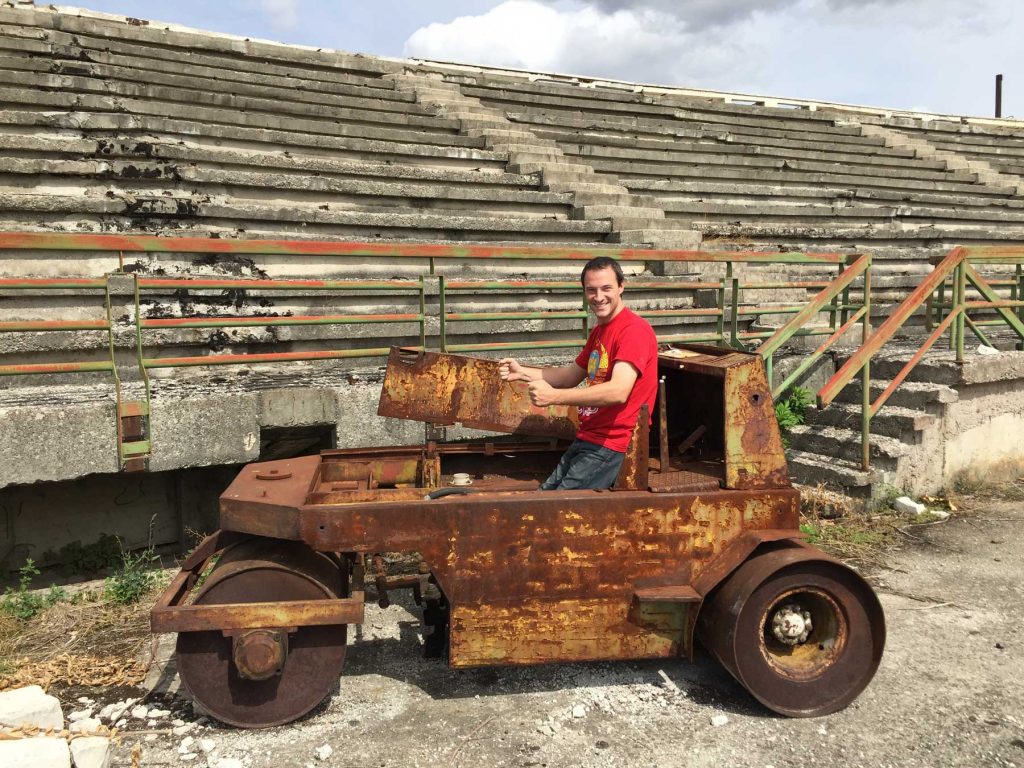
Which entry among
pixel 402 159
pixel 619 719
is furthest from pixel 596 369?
pixel 402 159

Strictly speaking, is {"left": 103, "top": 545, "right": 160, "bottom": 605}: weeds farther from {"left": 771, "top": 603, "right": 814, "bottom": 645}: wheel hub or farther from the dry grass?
{"left": 771, "top": 603, "right": 814, "bottom": 645}: wheel hub

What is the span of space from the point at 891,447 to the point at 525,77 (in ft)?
38.7

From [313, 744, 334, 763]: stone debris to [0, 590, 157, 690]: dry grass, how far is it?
1.15 meters

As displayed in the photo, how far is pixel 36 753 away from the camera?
2596 mm

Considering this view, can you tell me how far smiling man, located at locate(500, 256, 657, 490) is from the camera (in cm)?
329

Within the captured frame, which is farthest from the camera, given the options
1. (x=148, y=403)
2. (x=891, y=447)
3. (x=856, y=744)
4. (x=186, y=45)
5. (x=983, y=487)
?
(x=186, y=45)

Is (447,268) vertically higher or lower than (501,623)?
higher

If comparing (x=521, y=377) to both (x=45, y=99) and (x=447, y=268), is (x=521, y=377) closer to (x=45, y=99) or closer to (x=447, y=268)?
(x=447, y=268)

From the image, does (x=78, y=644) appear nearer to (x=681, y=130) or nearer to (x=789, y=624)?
(x=789, y=624)

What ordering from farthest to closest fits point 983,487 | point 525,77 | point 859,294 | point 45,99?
point 525,77, point 859,294, point 45,99, point 983,487

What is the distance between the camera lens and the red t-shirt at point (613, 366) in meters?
3.32

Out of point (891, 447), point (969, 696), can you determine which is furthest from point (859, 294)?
point (969, 696)

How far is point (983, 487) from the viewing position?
6633 millimetres

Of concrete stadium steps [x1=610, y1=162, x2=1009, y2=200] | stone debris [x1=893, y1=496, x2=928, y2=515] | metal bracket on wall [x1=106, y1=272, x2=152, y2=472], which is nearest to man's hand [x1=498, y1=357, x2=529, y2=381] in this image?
metal bracket on wall [x1=106, y1=272, x2=152, y2=472]
